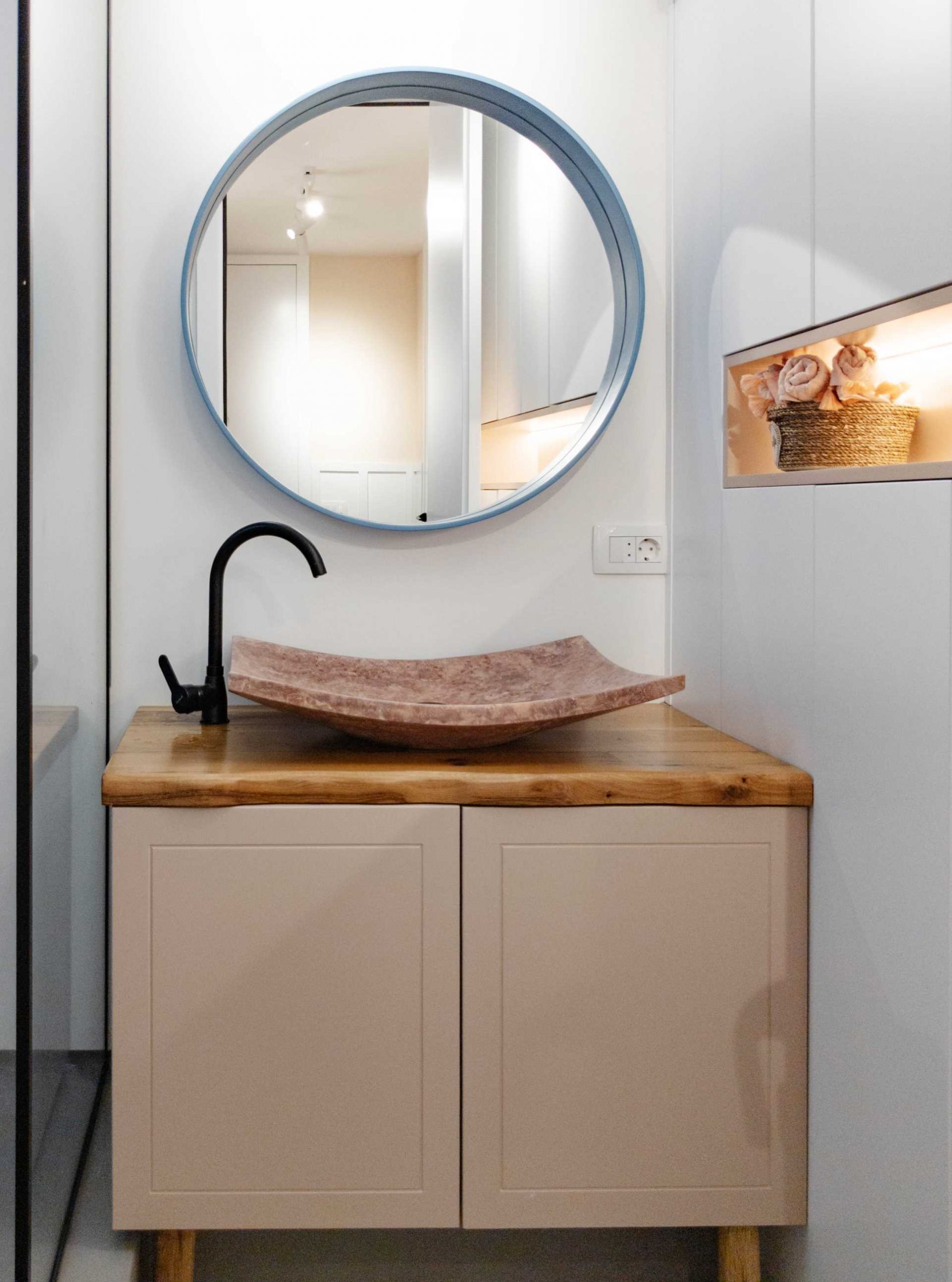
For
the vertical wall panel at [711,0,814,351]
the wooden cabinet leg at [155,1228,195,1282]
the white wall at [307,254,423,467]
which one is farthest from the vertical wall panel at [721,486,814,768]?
the wooden cabinet leg at [155,1228,195,1282]

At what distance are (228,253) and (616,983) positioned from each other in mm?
1246

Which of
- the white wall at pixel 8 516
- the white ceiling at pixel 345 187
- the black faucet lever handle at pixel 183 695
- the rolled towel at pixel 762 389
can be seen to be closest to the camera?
the white wall at pixel 8 516

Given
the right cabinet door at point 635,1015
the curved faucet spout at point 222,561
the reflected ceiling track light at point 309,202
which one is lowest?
the right cabinet door at point 635,1015

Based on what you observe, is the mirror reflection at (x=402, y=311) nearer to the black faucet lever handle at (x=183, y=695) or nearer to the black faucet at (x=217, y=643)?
the black faucet at (x=217, y=643)

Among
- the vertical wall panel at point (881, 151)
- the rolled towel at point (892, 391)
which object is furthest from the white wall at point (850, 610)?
the rolled towel at point (892, 391)

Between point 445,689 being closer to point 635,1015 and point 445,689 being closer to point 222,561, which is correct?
point 222,561

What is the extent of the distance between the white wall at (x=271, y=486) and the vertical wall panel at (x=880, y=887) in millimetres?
623

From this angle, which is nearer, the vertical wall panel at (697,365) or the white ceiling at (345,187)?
the vertical wall panel at (697,365)

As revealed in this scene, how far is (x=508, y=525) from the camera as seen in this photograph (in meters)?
1.82

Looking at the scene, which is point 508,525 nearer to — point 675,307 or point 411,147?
point 675,307

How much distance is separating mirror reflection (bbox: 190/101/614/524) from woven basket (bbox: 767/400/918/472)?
535mm

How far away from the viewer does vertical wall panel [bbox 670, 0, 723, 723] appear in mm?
1609

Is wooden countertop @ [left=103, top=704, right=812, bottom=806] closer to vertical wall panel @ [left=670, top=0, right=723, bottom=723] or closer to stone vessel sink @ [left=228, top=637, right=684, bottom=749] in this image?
stone vessel sink @ [left=228, top=637, right=684, bottom=749]

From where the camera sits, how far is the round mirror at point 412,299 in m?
1.71
